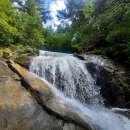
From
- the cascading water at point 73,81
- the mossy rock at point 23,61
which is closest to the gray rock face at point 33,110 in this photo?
the cascading water at point 73,81

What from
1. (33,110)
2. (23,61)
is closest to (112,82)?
(23,61)

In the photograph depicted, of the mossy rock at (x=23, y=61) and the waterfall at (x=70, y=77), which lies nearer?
the waterfall at (x=70, y=77)

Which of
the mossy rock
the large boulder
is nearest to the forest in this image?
the large boulder

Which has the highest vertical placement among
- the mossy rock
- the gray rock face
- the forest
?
the forest

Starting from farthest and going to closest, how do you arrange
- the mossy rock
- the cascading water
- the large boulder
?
the large boulder
the mossy rock
the cascading water

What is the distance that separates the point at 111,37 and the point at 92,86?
3.56 m

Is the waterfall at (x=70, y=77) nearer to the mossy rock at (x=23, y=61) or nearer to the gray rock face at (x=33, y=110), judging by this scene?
the mossy rock at (x=23, y=61)

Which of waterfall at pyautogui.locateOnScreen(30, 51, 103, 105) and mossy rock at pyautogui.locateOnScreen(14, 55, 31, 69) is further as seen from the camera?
Answer: mossy rock at pyautogui.locateOnScreen(14, 55, 31, 69)

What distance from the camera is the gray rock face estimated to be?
7.18 meters

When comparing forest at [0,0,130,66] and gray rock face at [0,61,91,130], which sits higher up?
forest at [0,0,130,66]

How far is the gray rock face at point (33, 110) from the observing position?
718 centimetres

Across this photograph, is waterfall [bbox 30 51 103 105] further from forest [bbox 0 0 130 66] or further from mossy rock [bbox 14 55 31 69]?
forest [bbox 0 0 130 66]

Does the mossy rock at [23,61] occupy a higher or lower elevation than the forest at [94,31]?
lower

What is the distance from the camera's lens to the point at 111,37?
14352 mm
